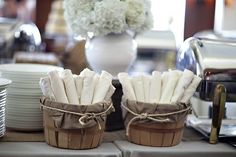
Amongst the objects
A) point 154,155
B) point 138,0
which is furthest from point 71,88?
point 138,0

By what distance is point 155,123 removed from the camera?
4.07 feet

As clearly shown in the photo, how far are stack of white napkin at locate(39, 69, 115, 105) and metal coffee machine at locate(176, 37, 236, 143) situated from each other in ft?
1.15

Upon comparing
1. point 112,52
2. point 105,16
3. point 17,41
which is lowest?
point 17,41

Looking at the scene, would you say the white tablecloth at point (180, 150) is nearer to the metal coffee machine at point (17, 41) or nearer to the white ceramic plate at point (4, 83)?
the white ceramic plate at point (4, 83)

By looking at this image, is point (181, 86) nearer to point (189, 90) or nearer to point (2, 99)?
point (189, 90)

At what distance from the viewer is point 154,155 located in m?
1.22

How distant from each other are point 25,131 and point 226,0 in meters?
4.43

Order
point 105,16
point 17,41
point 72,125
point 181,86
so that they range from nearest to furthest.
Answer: point 72,125
point 181,86
point 105,16
point 17,41

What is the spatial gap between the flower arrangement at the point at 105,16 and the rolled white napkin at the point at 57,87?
0.30m

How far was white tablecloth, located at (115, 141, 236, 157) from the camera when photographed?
1217 mm

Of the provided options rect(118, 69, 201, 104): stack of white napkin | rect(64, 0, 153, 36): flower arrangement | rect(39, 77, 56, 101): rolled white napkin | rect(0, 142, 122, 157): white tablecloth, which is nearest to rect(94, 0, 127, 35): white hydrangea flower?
rect(64, 0, 153, 36): flower arrangement

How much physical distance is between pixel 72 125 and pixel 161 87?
314 mm

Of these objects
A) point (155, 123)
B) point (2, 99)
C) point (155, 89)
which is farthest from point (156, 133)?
point (2, 99)

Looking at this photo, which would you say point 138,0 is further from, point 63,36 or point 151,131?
point 63,36
